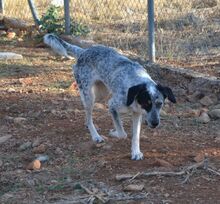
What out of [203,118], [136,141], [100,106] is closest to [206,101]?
[203,118]

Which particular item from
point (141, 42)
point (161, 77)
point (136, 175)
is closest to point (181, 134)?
point (136, 175)

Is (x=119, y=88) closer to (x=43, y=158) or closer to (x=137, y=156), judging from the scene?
(x=137, y=156)

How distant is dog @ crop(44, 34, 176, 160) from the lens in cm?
554

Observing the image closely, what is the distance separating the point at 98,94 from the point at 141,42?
167 inches

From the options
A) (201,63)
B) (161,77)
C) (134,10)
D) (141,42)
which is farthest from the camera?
(134,10)

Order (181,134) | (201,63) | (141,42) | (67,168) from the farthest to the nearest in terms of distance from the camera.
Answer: (141,42) → (201,63) → (181,134) → (67,168)

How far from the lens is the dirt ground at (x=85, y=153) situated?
505 centimetres

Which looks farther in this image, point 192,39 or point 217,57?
point 192,39

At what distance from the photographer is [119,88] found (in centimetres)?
599

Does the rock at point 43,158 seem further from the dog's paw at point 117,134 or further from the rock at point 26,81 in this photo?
the rock at point 26,81

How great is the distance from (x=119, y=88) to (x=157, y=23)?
21.1ft

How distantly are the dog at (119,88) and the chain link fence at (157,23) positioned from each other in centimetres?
322

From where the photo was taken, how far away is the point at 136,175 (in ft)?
17.5

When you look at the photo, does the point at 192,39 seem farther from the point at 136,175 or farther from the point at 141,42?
the point at 136,175
